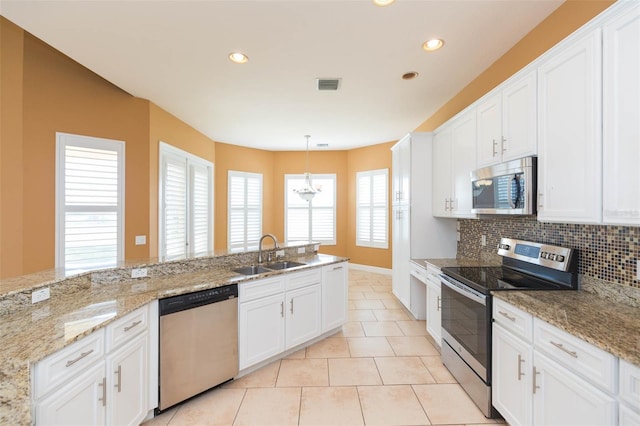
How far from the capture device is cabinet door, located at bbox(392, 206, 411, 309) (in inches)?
154

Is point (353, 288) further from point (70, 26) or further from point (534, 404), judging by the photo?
point (70, 26)

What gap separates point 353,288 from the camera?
17.8 feet

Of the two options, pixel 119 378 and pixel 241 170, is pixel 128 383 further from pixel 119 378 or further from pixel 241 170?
pixel 241 170

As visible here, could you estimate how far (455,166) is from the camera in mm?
3166

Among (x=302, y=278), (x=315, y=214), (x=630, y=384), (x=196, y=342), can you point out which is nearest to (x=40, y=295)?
(x=196, y=342)

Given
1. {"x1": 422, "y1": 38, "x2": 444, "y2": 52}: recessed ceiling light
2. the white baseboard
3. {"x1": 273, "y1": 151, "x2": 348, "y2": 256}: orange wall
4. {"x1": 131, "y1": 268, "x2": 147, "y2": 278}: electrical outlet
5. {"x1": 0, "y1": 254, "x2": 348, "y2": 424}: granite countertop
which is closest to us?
{"x1": 0, "y1": 254, "x2": 348, "y2": 424}: granite countertop

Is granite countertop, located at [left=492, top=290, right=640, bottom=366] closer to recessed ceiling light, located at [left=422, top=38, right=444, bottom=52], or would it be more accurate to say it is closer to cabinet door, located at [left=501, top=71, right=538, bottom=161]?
cabinet door, located at [left=501, top=71, right=538, bottom=161]

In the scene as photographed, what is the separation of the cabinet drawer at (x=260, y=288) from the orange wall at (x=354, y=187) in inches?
158

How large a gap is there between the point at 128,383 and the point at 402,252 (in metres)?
3.39

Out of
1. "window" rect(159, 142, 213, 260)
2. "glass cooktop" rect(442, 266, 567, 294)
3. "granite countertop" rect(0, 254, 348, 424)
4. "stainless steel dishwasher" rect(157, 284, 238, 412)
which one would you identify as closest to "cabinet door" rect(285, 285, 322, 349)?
"granite countertop" rect(0, 254, 348, 424)

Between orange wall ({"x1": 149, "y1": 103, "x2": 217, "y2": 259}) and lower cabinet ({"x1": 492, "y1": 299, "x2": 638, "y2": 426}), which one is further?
orange wall ({"x1": 149, "y1": 103, "x2": 217, "y2": 259})

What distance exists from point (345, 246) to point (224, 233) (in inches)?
115

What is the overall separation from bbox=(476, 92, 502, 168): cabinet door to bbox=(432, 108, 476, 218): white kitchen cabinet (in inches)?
4.2

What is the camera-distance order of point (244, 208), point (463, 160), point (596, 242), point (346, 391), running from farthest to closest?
point (244, 208), point (463, 160), point (346, 391), point (596, 242)
